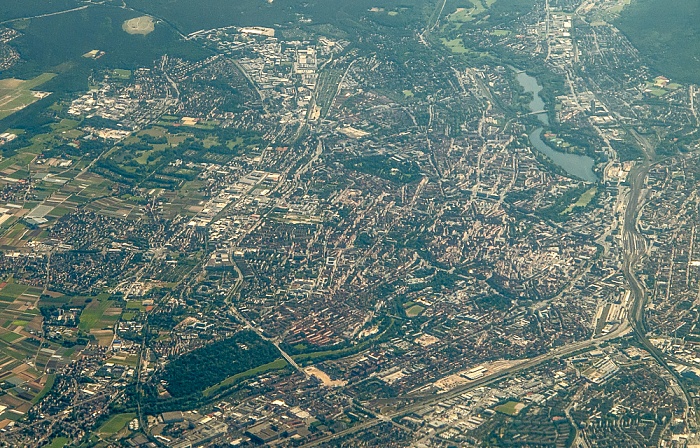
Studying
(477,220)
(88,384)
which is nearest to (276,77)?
(477,220)

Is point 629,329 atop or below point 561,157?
atop

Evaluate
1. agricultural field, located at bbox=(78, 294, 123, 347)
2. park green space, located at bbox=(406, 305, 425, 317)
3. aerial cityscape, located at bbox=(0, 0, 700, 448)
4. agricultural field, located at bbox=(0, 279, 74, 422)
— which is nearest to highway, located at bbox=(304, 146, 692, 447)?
aerial cityscape, located at bbox=(0, 0, 700, 448)

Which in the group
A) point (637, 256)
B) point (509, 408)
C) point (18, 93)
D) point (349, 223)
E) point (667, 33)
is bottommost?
point (18, 93)

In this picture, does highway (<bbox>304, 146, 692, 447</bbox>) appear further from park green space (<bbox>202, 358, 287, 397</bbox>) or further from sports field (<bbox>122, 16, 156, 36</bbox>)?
sports field (<bbox>122, 16, 156, 36</bbox>)

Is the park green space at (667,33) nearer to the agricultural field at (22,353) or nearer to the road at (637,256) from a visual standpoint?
the road at (637,256)

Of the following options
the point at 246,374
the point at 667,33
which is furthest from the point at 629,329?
the point at 667,33

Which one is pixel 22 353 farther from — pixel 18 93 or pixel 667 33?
pixel 667 33
